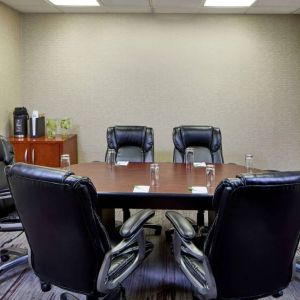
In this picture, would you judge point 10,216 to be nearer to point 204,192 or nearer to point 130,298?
point 130,298

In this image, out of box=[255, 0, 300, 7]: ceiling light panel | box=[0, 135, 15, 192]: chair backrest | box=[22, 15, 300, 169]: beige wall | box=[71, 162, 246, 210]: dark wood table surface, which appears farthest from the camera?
box=[22, 15, 300, 169]: beige wall

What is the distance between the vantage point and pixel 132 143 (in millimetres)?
3982

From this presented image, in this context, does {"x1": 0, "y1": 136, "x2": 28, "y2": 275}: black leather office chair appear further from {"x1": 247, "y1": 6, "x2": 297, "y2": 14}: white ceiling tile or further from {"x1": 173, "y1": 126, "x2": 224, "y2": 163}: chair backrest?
{"x1": 247, "y1": 6, "x2": 297, "y2": 14}: white ceiling tile

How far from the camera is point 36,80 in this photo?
519cm

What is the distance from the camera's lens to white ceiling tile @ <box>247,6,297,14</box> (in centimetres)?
462

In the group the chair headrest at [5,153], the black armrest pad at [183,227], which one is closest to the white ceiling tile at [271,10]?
the chair headrest at [5,153]

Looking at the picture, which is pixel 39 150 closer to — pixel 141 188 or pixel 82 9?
pixel 82 9

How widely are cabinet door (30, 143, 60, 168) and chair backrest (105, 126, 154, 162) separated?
0.90m

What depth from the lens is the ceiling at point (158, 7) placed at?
438cm

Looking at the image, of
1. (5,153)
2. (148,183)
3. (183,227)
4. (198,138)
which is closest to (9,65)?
(5,153)

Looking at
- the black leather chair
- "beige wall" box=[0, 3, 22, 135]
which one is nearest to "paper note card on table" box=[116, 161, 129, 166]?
the black leather chair

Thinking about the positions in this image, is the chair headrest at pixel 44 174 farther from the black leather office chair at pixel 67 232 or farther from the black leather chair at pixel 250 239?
the black leather chair at pixel 250 239

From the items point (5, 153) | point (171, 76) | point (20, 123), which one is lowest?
point (5, 153)

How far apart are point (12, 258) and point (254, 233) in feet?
6.89
